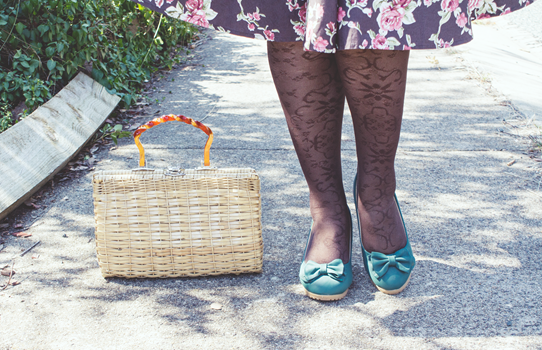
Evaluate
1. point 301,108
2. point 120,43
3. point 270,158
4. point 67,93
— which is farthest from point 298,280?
point 120,43

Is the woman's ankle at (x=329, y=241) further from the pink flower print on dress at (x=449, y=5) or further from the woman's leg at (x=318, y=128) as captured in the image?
the pink flower print on dress at (x=449, y=5)

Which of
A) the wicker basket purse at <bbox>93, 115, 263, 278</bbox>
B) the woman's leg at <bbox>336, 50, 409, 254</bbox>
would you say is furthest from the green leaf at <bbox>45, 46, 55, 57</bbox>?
the woman's leg at <bbox>336, 50, 409, 254</bbox>

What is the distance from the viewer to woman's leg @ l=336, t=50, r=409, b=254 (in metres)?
1.22

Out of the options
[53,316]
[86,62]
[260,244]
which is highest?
[86,62]

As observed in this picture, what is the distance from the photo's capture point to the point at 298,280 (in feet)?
5.02

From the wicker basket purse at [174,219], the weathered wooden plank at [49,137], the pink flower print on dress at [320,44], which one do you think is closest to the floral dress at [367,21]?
the pink flower print on dress at [320,44]

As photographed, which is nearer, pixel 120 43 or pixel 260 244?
pixel 260 244

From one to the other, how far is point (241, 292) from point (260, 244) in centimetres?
16

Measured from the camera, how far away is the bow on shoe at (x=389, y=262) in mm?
1424

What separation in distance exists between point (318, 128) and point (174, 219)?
526 mm

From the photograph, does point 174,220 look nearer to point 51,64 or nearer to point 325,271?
point 325,271

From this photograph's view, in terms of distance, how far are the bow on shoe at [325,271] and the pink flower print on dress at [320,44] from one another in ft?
2.12

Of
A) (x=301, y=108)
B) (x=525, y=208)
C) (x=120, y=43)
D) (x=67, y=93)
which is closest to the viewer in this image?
(x=301, y=108)

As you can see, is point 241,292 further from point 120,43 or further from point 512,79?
point 512,79
